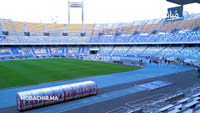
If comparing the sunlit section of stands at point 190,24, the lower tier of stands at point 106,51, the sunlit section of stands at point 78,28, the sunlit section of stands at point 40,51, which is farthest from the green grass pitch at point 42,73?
the sunlit section of stands at point 78,28

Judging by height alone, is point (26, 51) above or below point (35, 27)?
below

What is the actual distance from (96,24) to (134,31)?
18.3m

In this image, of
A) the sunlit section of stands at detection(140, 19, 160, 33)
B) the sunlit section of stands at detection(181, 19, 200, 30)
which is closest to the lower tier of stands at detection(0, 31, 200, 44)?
the sunlit section of stands at detection(181, 19, 200, 30)

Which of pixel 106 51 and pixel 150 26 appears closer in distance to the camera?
pixel 150 26

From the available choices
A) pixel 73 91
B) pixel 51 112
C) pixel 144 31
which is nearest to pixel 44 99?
pixel 51 112

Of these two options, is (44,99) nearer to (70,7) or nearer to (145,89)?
(145,89)

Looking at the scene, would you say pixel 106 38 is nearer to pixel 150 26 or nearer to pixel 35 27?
pixel 150 26

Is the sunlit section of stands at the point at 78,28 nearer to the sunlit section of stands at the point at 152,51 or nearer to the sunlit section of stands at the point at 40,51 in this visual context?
the sunlit section of stands at the point at 40,51

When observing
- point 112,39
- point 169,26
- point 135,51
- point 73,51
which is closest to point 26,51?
point 73,51

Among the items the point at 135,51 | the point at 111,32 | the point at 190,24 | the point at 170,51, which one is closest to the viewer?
the point at 170,51

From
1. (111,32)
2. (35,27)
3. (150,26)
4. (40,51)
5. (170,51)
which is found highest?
(35,27)

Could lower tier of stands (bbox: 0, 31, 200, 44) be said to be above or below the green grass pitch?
above

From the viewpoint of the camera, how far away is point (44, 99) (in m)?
10.3

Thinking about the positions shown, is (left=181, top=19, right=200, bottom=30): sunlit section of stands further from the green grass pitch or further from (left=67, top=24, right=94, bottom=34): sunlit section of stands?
(left=67, top=24, right=94, bottom=34): sunlit section of stands
